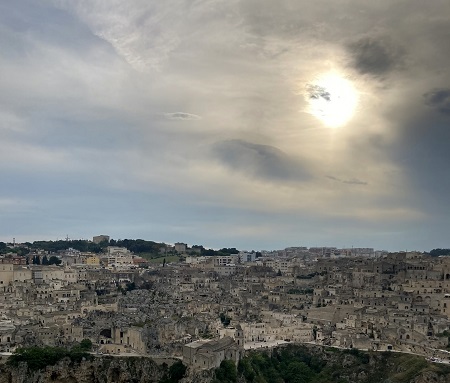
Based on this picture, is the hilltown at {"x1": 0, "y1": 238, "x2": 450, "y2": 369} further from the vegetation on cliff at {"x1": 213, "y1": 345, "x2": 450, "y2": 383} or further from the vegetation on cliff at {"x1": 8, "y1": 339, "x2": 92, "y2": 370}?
the vegetation on cliff at {"x1": 8, "y1": 339, "x2": 92, "y2": 370}

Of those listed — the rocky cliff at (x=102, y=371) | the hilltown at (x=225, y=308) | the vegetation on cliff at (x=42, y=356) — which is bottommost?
the rocky cliff at (x=102, y=371)

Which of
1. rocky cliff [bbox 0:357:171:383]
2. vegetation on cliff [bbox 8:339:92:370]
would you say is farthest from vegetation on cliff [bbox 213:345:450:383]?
vegetation on cliff [bbox 8:339:92:370]

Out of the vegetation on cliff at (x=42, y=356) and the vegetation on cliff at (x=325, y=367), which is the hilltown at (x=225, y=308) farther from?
the vegetation on cliff at (x=42, y=356)

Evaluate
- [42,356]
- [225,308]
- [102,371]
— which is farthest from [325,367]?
[42,356]

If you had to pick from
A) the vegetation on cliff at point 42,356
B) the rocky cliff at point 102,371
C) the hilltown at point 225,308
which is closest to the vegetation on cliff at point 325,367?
the hilltown at point 225,308

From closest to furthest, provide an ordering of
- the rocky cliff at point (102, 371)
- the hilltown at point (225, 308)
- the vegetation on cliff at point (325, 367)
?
the vegetation on cliff at point (325, 367)
the rocky cliff at point (102, 371)
the hilltown at point (225, 308)

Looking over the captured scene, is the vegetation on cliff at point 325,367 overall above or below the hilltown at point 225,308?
below

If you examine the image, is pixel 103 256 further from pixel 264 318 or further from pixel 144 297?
pixel 264 318

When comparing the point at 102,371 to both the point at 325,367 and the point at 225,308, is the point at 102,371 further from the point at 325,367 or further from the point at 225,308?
the point at 225,308

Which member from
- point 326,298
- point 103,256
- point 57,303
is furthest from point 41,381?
point 103,256
